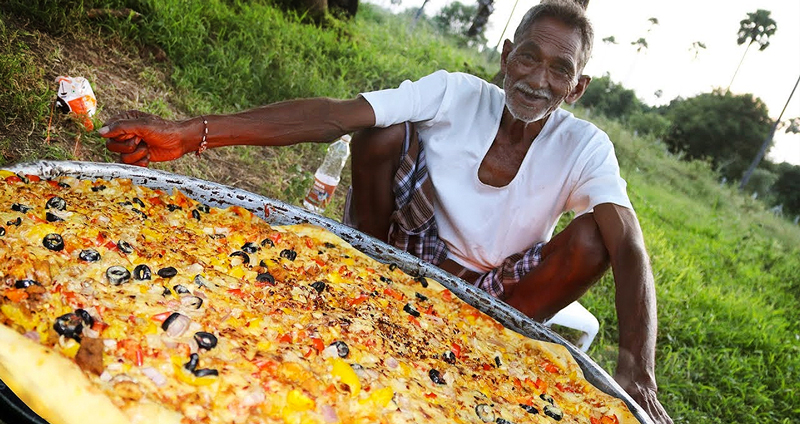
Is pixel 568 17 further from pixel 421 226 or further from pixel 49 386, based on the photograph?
pixel 49 386

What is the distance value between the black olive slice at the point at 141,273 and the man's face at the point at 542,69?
172cm

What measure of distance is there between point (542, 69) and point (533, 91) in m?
0.11

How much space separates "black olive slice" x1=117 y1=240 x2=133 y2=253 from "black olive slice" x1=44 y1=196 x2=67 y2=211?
0.70 ft

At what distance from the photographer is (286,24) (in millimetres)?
5836

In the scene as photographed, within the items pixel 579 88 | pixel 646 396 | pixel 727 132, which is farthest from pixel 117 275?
pixel 727 132

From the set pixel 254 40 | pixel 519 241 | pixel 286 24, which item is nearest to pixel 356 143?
pixel 519 241

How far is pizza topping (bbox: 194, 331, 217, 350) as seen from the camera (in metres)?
1.52

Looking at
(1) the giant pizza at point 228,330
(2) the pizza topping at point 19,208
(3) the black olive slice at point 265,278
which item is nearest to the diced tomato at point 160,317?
(1) the giant pizza at point 228,330

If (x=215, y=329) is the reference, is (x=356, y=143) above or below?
above

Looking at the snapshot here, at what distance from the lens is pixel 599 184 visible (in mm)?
2658

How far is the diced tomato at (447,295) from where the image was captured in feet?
7.79

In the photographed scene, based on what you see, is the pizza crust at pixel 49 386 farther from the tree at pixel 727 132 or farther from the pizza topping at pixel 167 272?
the tree at pixel 727 132

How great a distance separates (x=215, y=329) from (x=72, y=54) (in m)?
2.93

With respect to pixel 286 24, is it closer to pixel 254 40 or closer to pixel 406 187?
pixel 254 40
